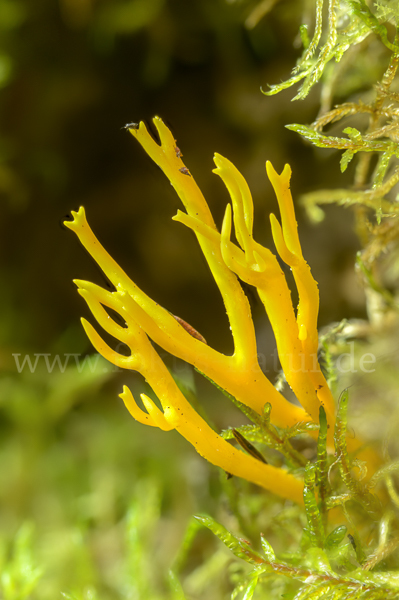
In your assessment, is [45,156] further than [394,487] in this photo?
Yes

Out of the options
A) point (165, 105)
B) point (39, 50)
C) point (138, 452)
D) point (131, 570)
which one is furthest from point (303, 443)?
point (39, 50)

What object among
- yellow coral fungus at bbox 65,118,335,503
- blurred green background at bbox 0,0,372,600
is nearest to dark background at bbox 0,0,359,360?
blurred green background at bbox 0,0,372,600

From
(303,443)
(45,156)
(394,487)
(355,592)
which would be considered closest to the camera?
(355,592)

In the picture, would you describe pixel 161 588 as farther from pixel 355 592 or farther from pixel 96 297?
pixel 96 297

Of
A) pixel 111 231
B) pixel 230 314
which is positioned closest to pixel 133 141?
pixel 111 231

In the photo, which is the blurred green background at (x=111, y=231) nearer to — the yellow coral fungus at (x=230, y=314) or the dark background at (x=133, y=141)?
the dark background at (x=133, y=141)
